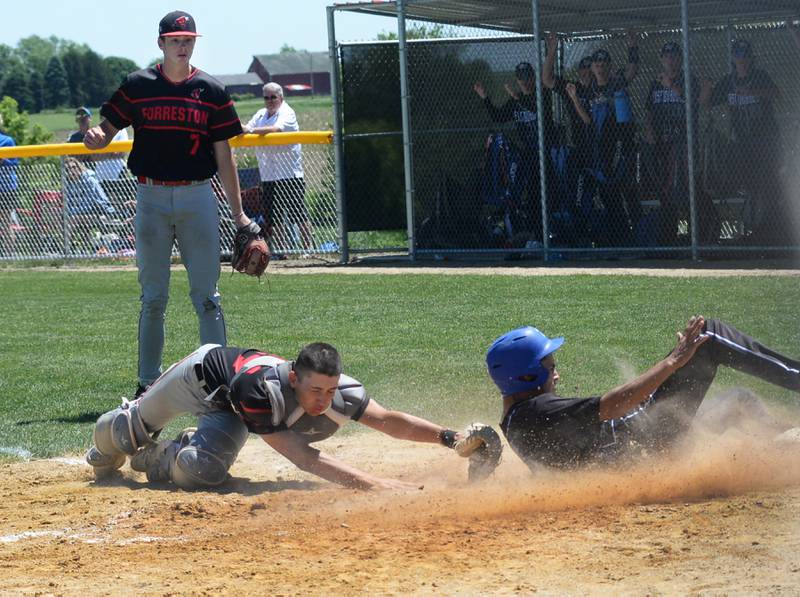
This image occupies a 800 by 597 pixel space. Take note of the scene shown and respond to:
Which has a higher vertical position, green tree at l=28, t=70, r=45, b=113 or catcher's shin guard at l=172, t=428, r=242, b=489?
green tree at l=28, t=70, r=45, b=113

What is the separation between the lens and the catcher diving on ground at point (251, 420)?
5.83 m

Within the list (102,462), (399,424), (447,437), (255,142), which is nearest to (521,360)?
A: (447,437)

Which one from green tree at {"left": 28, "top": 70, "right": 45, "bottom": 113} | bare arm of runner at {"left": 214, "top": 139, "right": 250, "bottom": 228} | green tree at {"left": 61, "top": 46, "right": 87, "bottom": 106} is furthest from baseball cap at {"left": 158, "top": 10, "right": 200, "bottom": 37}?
green tree at {"left": 61, "top": 46, "right": 87, "bottom": 106}

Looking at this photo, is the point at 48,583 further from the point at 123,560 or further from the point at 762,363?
the point at 762,363

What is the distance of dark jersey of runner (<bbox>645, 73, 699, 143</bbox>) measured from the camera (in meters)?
14.6

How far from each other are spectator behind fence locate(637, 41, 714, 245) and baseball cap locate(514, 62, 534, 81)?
1567 mm

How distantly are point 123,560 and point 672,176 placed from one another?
10978 mm

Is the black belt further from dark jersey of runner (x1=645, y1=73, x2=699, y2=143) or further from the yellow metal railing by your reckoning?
the yellow metal railing

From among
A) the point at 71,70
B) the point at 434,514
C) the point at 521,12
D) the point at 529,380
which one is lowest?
the point at 434,514

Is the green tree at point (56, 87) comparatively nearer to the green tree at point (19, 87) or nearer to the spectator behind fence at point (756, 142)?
the green tree at point (19, 87)

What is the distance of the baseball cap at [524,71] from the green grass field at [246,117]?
32.2 meters

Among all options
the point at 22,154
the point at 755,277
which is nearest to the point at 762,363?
the point at 755,277

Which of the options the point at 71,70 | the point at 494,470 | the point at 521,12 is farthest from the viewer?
the point at 71,70

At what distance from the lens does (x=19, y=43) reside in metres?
134
